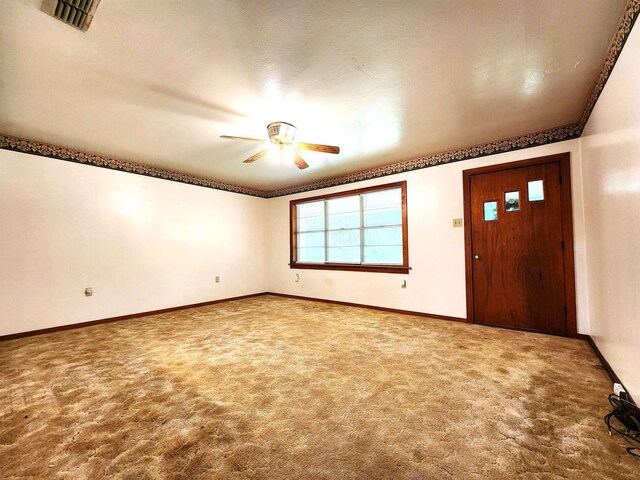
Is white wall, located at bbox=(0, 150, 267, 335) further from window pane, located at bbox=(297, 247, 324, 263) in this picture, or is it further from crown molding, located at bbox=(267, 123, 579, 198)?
crown molding, located at bbox=(267, 123, 579, 198)

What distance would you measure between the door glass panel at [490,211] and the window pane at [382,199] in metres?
1.28

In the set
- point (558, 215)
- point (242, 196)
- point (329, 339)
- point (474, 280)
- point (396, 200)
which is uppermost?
point (242, 196)

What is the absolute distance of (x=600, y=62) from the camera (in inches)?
81.4

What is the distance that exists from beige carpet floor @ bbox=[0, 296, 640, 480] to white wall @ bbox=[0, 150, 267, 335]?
693mm

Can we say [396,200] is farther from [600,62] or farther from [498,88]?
[600,62]

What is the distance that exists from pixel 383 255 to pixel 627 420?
334 cm

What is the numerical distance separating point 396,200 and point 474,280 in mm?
1751

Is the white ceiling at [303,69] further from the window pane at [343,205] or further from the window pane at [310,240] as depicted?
the window pane at [310,240]

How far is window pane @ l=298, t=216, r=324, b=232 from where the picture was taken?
18.8 feet

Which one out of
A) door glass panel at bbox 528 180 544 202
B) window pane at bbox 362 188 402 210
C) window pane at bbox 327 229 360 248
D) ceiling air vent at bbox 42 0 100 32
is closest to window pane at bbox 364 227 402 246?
window pane at bbox 327 229 360 248

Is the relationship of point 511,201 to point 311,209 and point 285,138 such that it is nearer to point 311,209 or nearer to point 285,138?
point 285,138

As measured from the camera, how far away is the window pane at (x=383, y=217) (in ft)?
15.0

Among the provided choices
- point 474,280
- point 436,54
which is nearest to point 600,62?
point 436,54

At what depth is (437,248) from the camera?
4.05m
